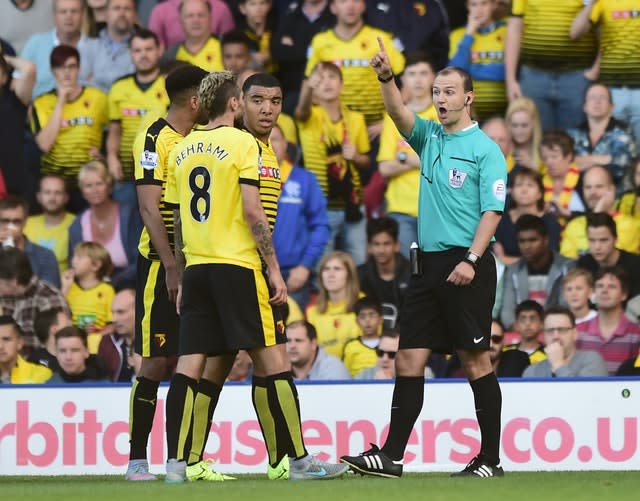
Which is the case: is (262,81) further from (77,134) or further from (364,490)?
(77,134)

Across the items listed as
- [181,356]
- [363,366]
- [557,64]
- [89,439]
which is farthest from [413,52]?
[181,356]

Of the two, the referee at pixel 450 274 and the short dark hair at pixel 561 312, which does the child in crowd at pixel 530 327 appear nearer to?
the short dark hair at pixel 561 312

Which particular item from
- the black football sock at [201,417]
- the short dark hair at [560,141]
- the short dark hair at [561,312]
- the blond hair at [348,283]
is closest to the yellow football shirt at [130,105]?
the blond hair at [348,283]

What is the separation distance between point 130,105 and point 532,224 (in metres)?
4.16

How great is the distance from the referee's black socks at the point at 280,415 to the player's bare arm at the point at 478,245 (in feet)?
3.48

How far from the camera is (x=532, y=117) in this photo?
14.3m

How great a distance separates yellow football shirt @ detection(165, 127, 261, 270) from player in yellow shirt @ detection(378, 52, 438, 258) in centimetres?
543

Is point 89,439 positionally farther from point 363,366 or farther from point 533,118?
point 533,118

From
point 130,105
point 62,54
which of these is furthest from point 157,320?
point 62,54

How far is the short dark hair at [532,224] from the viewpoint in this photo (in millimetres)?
13211

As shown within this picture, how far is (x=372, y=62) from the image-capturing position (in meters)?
8.84

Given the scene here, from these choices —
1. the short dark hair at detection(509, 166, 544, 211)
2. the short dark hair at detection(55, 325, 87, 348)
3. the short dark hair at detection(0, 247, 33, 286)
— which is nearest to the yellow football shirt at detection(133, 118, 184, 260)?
the short dark hair at detection(55, 325, 87, 348)

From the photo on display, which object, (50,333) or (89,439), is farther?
(50,333)

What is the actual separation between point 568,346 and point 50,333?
4.15 metres
